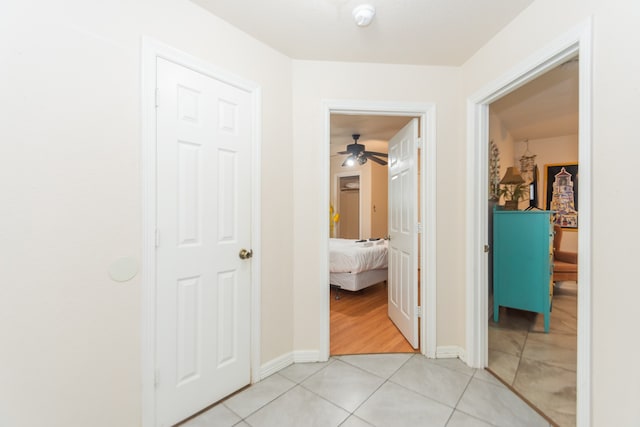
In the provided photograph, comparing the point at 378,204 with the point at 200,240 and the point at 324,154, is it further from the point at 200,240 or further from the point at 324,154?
the point at 200,240

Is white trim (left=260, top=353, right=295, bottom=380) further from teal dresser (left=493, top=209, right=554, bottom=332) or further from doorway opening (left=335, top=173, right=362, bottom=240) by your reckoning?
doorway opening (left=335, top=173, right=362, bottom=240)

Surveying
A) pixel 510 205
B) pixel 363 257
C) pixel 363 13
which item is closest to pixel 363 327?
pixel 363 257

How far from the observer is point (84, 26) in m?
1.20

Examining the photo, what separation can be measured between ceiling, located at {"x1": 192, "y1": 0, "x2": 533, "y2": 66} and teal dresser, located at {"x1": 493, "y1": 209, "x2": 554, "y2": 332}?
1.72 meters

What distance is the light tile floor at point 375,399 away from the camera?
1.55 metres

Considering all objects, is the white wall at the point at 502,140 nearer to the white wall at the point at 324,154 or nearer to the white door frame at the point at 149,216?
the white wall at the point at 324,154

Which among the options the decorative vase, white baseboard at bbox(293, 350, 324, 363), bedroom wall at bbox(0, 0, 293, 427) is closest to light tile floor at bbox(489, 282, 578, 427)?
the decorative vase

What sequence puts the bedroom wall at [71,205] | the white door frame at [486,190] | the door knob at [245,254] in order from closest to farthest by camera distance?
the bedroom wall at [71,205]
the white door frame at [486,190]
the door knob at [245,254]

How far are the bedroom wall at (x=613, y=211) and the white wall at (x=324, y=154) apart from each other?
1.00 metres

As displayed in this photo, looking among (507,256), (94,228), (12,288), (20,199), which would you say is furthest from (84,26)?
(507,256)

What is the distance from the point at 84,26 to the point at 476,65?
2.46 metres

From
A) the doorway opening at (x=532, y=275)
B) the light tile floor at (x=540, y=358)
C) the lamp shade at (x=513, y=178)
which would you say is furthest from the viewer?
the lamp shade at (x=513, y=178)

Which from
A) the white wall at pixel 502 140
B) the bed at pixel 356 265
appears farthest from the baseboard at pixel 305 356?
the white wall at pixel 502 140

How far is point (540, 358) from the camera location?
222cm
